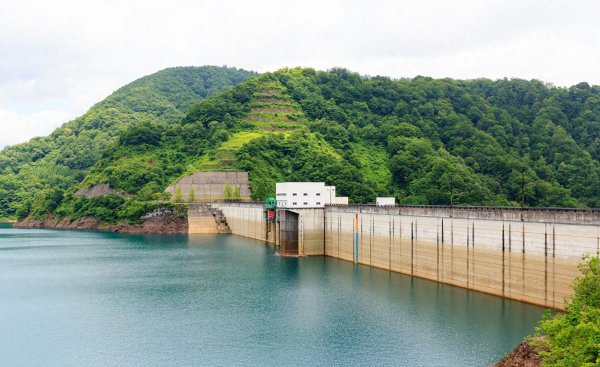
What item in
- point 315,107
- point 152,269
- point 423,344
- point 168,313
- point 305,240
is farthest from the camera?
point 315,107

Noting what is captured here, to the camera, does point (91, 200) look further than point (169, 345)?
Yes

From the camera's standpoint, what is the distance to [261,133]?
164m

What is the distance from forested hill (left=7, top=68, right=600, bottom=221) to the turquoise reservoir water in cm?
6188

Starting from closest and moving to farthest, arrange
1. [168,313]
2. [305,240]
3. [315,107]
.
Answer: [168,313], [305,240], [315,107]

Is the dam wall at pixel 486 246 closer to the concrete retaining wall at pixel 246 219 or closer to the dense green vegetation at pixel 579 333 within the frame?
the dense green vegetation at pixel 579 333

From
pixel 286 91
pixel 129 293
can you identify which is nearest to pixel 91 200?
pixel 286 91

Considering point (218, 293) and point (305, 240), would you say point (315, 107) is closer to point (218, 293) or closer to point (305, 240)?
point (305, 240)

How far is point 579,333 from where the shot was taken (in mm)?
22922

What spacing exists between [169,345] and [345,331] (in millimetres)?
13298

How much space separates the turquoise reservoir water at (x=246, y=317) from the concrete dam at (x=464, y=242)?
1.76 meters

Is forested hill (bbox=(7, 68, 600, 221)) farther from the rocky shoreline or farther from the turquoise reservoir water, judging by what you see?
the turquoise reservoir water

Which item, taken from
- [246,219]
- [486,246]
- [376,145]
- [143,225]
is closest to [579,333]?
[486,246]

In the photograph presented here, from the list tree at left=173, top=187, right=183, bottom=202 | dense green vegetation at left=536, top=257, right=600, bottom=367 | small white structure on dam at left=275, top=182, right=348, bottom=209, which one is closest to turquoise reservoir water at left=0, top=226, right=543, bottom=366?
small white structure on dam at left=275, top=182, right=348, bottom=209

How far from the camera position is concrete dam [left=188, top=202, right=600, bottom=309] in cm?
4241
